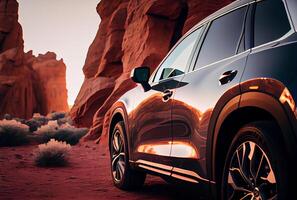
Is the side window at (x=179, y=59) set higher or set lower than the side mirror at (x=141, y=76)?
higher

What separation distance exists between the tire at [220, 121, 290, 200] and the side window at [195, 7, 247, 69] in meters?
0.90

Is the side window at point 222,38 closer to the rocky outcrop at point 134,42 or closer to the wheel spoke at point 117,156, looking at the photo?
the wheel spoke at point 117,156

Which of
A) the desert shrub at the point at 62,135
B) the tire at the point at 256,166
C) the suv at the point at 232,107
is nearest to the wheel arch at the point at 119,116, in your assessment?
the suv at the point at 232,107

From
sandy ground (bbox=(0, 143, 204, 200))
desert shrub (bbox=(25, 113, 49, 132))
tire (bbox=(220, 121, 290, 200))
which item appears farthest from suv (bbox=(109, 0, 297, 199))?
desert shrub (bbox=(25, 113, 49, 132))

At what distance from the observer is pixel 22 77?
5000 centimetres

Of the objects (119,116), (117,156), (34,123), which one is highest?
(119,116)

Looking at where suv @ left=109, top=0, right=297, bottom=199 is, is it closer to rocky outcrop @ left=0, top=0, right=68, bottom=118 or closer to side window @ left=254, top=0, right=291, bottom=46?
side window @ left=254, top=0, right=291, bottom=46

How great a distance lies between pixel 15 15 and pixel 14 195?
5367cm

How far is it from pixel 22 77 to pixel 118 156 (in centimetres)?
4608

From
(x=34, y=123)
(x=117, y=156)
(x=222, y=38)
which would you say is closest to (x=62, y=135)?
(x=34, y=123)

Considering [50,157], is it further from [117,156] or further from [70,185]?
[117,156]

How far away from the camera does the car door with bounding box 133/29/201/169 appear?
4520 millimetres

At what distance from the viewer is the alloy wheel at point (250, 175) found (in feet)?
9.04

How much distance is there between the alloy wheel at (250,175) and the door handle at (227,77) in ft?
1.76
